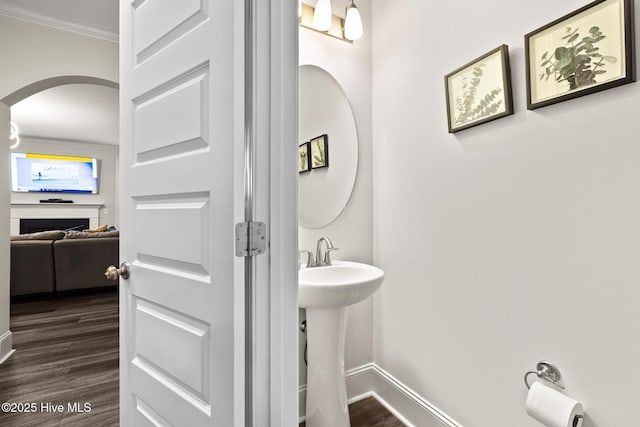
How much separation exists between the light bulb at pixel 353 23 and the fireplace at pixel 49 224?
7186 mm

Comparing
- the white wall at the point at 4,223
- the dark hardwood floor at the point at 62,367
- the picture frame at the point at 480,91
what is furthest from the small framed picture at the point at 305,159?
the white wall at the point at 4,223

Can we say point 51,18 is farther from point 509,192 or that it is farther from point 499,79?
point 509,192

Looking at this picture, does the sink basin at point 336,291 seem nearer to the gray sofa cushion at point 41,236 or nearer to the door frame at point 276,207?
the door frame at point 276,207

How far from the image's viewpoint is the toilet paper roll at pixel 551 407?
975 mm

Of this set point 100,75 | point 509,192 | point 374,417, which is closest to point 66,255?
point 100,75

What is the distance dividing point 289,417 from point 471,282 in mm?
936

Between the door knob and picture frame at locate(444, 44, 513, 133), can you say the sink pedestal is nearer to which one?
the door knob

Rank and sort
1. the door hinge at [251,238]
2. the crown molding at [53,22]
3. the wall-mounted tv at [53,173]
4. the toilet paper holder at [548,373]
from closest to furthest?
1. the door hinge at [251,238]
2. the toilet paper holder at [548,373]
3. the crown molding at [53,22]
4. the wall-mounted tv at [53,173]

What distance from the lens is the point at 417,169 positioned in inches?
65.2

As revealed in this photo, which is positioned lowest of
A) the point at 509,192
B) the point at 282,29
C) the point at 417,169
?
the point at 509,192

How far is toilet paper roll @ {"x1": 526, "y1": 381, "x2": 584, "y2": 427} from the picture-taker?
3.20 ft

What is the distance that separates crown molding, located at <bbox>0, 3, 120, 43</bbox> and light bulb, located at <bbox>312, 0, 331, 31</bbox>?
1.79 m

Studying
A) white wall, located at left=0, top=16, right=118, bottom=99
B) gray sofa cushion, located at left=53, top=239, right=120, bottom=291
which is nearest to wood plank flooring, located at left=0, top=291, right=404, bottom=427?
gray sofa cushion, located at left=53, top=239, right=120, bottom=291

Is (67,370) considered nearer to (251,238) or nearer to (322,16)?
(251,238)
